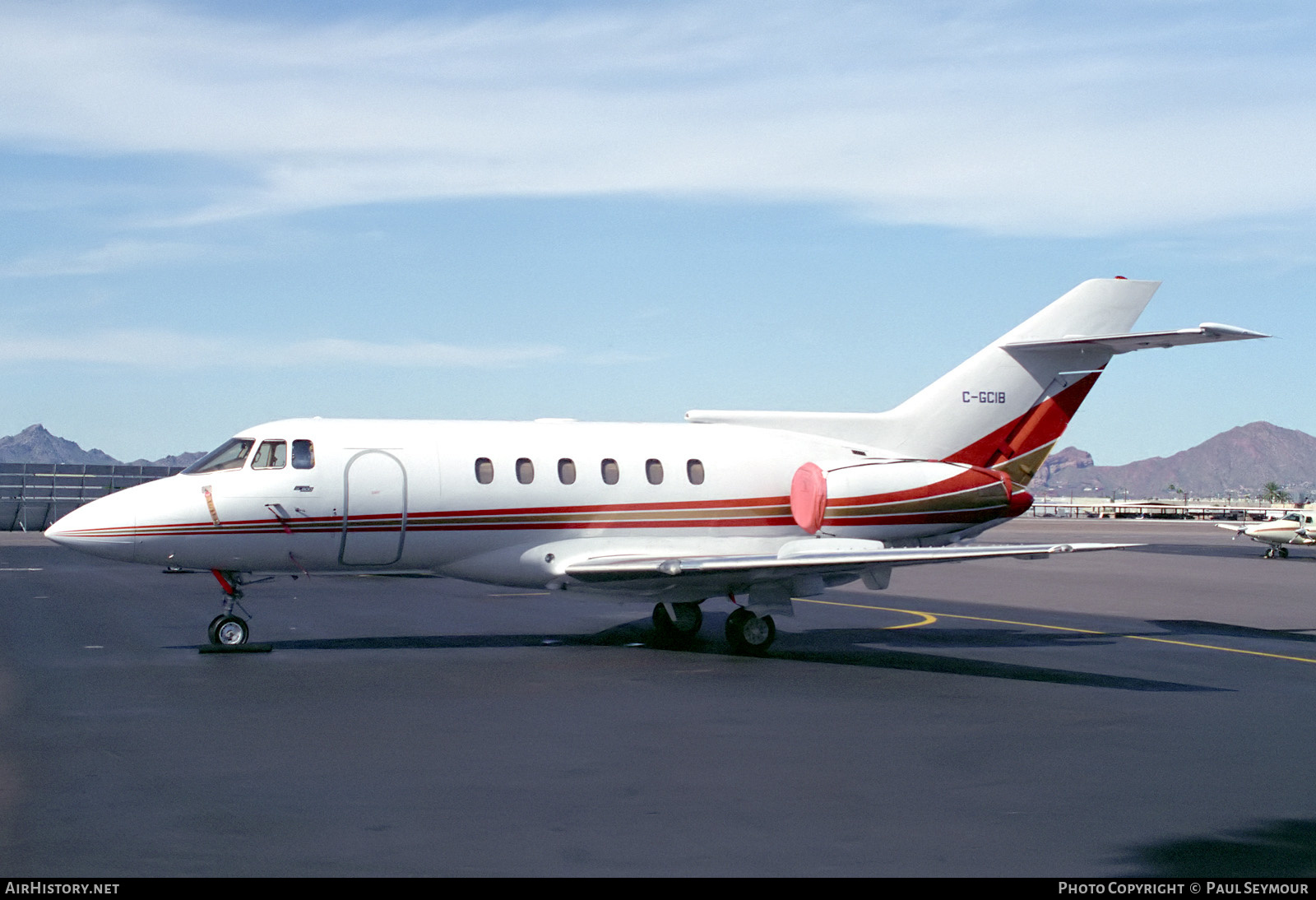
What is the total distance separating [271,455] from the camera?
62.3 feet

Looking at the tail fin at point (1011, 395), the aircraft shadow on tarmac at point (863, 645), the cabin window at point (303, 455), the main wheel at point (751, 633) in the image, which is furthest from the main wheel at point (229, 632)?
→ the tail fin at point (1011, 395)

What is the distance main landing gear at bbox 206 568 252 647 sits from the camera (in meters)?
18.6

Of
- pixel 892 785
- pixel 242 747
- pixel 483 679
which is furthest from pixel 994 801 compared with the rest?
pixel 483 679

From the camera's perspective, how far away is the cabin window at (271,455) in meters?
18.9

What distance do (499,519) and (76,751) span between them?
8.68 meters

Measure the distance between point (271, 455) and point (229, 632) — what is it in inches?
102

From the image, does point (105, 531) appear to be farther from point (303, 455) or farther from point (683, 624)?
point (683, 624)

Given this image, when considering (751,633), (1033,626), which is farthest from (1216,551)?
(751,633)

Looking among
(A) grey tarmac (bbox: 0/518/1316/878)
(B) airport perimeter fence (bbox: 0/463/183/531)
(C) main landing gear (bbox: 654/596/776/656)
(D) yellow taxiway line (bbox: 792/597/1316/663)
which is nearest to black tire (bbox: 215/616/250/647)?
(A) grey tarmac (bbox: 0/518/1316/878)

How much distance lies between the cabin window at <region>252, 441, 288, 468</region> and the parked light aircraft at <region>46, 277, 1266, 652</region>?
24 mm

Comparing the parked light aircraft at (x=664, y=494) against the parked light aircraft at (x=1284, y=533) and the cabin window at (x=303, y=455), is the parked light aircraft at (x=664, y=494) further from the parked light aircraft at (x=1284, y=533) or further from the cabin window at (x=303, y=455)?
the parked light aircraft at (x=1284, y=533)

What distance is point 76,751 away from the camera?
11594 millimetres

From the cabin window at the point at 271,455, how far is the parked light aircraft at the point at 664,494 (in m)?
0.02
